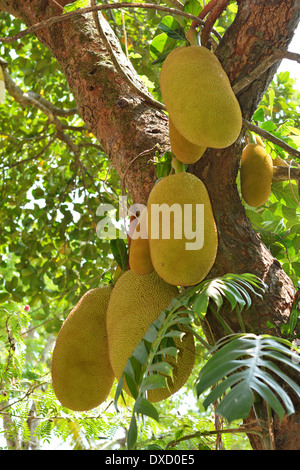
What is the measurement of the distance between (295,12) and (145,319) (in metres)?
0.59

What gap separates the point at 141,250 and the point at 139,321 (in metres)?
0.12

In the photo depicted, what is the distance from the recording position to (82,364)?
907mm

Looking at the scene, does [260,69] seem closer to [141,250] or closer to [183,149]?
[183,149]

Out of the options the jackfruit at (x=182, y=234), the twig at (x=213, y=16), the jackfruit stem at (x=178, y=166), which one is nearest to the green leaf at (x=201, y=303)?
the jackfruit at (x=182, y=234)

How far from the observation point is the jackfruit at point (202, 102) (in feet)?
2.50

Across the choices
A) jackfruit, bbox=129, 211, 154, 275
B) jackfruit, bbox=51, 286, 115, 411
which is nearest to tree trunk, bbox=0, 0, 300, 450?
jackfruit, bbox=129, 211, 154, 275

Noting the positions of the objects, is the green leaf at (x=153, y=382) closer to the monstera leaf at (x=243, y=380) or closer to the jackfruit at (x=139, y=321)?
the monstera leaf at (x=243, y=380)

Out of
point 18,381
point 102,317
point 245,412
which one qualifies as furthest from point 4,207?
→ point 245,412

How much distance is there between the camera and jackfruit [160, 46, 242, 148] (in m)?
0.76

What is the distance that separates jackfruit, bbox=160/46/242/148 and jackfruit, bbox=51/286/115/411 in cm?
40

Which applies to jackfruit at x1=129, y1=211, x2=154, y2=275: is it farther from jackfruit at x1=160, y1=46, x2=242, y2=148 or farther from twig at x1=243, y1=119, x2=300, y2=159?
twig at x1=243, y1=119, x2=300, y2=159

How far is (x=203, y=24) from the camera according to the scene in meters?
0.91

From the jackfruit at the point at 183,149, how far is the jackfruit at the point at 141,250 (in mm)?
122

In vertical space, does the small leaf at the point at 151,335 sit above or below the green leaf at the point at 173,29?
below
